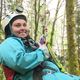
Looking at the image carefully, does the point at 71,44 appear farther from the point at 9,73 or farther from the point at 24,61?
the point at 24,61

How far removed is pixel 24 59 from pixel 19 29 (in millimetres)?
469

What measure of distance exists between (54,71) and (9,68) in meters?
0.50

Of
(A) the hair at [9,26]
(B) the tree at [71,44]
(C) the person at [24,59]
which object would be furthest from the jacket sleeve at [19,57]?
(B) the tree at [71,44]

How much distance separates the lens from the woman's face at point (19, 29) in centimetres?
363

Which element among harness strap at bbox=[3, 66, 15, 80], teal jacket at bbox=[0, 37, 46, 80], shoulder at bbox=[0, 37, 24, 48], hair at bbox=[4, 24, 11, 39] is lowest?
harness strap at bbox=[3, 66, 15, 80]

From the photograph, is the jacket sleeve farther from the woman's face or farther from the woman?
the woman's face

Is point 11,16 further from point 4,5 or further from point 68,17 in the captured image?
point 4,5

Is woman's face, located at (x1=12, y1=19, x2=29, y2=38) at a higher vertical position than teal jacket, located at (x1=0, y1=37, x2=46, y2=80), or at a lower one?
higher

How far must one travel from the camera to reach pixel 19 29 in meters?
3.63

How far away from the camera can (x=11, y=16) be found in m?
3.72

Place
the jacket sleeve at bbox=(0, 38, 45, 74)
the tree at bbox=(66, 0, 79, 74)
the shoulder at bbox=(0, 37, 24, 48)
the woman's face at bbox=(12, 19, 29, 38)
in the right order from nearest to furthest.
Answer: the jacket sleeve at bbox=(0, 38, 45, 74)
the shoulder at bbox=(0, 37, 24, 48)
the woman's face at bbox=(12, 19, 29, 38)
the tree at bbox=(66, 0, 79, 74)

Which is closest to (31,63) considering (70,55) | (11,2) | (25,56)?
(25,56)

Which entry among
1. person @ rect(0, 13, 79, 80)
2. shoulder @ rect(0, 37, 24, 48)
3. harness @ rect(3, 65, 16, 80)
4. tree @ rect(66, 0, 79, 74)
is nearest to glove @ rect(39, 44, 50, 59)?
person @ rect(0, 13, 79, 80)

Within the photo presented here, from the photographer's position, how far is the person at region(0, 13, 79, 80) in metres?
3.32
